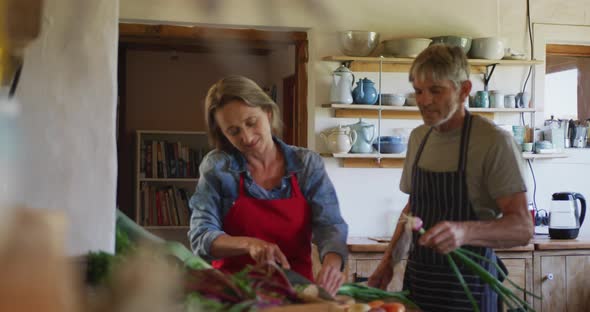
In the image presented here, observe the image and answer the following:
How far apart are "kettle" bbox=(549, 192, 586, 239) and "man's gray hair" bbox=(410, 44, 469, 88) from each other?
2567mm

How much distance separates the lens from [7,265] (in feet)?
0.30

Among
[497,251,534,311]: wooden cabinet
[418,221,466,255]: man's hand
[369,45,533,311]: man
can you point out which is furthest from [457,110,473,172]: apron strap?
[497,251,534,311]: wooden cabinet

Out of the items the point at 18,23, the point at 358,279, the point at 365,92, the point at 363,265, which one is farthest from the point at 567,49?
the point at 18,23

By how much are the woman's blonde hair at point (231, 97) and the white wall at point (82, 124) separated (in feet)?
4.01

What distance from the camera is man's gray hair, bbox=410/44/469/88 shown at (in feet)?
7.37

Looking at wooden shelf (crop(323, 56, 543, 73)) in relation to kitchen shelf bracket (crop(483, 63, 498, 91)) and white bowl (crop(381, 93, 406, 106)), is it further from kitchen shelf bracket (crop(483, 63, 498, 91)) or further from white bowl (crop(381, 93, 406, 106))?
white bowl (crop(381, 93, 406, 106))

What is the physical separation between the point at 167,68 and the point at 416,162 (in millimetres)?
4331

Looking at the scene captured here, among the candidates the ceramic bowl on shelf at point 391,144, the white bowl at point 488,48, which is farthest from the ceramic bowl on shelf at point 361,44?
the white bowl at point 488,48

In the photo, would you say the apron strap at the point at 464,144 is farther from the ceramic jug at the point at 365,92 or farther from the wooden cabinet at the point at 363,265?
the ceramic jug at the point at 365,92

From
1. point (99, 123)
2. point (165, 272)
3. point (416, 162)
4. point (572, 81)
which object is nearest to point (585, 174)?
point (572, 81)

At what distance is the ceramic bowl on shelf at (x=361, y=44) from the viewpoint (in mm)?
4383

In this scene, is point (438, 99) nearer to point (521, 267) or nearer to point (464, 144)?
point (464, 144)

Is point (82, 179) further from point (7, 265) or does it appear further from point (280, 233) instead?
point (280, 233)

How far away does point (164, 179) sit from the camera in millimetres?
6387
